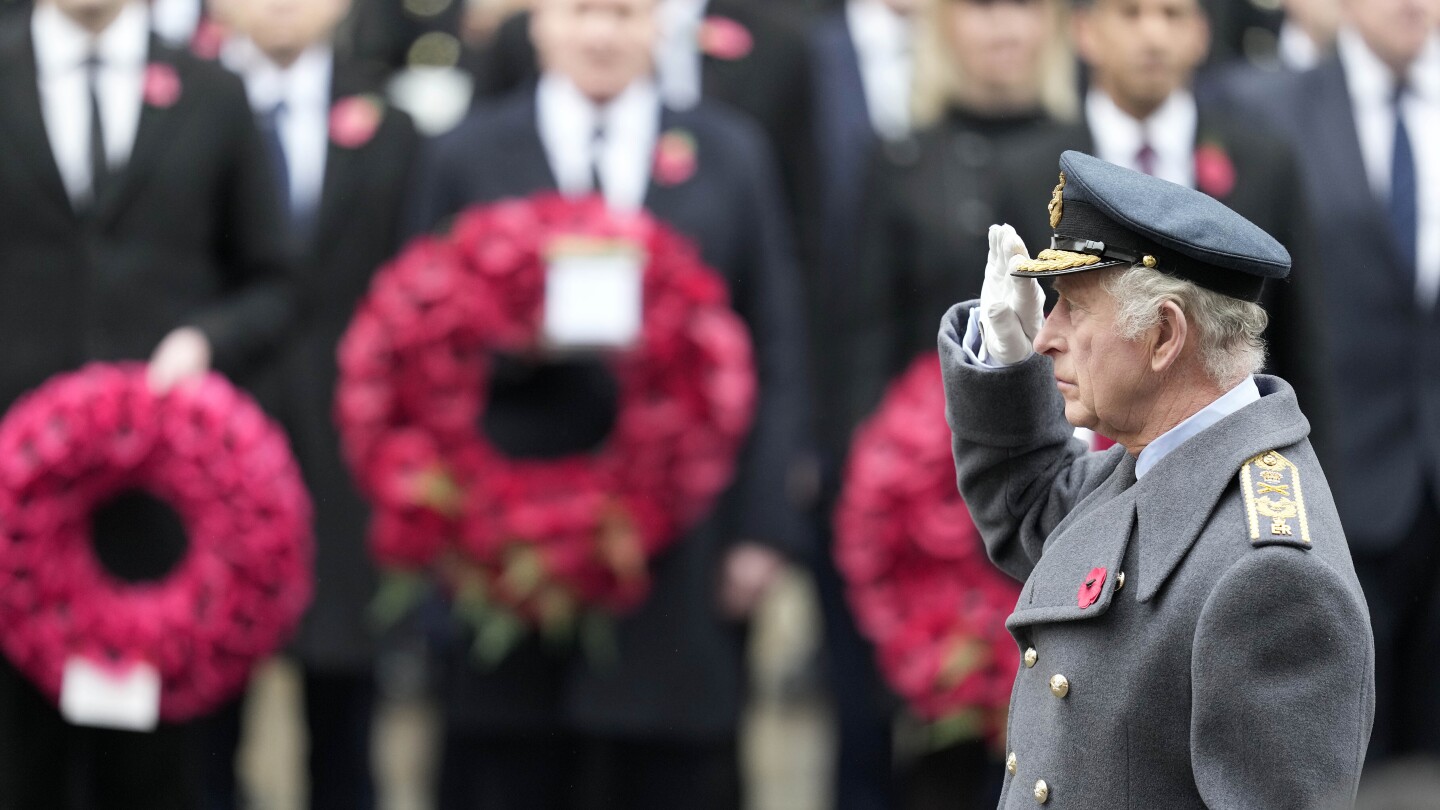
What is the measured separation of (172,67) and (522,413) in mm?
1417

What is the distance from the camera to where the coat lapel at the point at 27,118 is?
5.97 metres

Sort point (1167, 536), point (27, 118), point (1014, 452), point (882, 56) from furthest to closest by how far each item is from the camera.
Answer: point (882, 56)
point (27, 118)
point (1014, 452)
point (1167, 536)

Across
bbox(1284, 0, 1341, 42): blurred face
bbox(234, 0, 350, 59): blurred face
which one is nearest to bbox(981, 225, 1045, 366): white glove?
bbox(234, 0, 350, 59): blurred face

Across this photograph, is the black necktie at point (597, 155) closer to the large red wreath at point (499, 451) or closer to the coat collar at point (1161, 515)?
the large red wreath at point (499, 451)

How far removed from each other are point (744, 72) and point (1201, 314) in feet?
14.0

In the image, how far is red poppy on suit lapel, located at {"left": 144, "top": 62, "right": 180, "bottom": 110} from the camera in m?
6.12

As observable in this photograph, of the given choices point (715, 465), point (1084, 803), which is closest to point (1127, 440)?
point (1084, 803)

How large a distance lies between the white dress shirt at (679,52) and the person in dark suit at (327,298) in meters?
0.87

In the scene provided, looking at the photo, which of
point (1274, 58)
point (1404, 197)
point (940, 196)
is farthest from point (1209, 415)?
point (1274, 58)

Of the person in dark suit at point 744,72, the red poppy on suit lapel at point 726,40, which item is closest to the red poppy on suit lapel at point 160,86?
the person in dark suit at point 744,72

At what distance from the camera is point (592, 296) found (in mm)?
5883

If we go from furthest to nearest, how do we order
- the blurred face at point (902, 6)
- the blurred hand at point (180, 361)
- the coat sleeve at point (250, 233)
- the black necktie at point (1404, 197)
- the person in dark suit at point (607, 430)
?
the blurred face at point (902, 6)
the black necktie at point (1404, 197)
the coat sleeve at point (250, 233)
the person in dark suit at point (607, 430)
the blurred hand at point (180, 361)

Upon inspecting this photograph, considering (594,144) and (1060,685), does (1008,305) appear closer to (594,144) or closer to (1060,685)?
(1060,685)

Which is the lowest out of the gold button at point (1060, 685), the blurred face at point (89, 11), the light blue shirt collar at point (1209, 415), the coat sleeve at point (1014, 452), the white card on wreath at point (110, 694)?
the white card on wreath at point (110, 694)
